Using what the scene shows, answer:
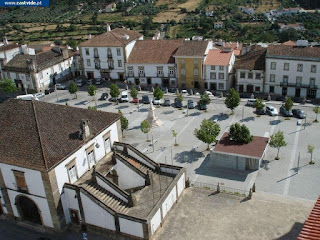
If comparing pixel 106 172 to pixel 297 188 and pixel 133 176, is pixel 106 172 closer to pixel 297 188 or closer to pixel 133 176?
pixel 133 176

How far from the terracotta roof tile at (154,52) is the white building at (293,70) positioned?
21.3m

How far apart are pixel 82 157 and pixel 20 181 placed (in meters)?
6.37

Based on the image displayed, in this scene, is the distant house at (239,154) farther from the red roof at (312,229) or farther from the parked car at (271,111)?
the red roof at (312,229)

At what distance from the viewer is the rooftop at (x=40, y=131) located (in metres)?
Result: 35.5

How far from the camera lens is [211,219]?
37.2 m

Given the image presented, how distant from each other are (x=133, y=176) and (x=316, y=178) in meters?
22.5

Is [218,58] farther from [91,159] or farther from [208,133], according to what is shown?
[91,159]

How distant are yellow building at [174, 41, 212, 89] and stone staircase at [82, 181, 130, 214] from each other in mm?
47940

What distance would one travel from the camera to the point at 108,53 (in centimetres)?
8662

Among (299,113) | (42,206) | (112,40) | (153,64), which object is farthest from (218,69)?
(42,206)

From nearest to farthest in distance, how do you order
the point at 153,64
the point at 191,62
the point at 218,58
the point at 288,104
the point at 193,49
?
1. the point at 288,104
2. the point at 218,58
3. the point at 191,62
4. the point at 193,49
5. the point at 153,64

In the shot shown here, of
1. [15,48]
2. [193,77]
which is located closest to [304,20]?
[193,77]

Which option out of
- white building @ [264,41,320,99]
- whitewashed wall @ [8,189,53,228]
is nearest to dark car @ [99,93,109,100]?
white building @ [264,41,320,99]

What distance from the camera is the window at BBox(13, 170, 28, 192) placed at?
36.1m
